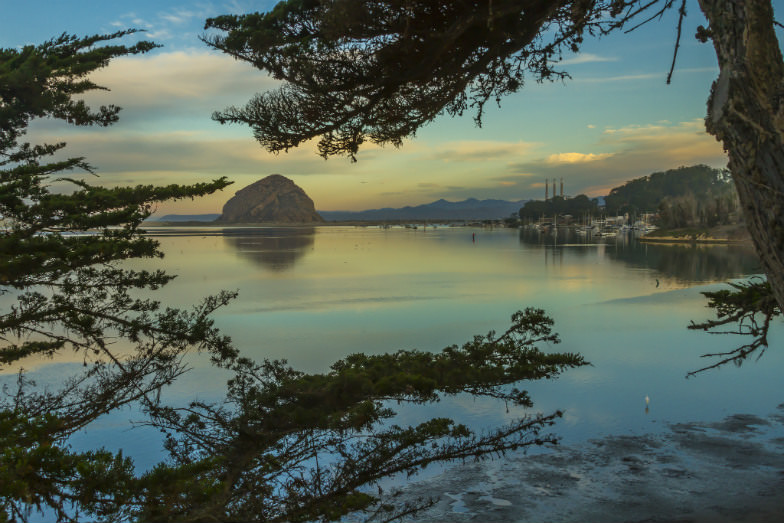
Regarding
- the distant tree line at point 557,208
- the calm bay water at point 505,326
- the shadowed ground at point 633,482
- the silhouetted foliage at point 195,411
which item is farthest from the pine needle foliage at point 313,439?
the distant tree line at point 557,208

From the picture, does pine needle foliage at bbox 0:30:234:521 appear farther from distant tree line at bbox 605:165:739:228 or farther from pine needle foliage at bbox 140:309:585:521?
distant tree line at bbox 605:165:739:228

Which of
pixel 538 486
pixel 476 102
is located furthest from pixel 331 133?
pixel 538 486

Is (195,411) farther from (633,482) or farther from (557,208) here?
(557,208)

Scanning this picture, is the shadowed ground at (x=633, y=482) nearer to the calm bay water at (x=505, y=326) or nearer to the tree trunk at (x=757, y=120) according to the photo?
the calm bay water at (x=505, y=326)

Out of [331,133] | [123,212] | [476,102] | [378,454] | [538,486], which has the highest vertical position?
[476,102]

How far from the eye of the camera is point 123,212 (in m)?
7.38

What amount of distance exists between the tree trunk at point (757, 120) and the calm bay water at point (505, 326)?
4.78 m

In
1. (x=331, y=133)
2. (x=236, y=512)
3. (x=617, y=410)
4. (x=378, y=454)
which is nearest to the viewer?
(x=236, y=512)

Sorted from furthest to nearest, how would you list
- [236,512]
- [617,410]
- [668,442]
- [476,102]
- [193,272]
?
[193,272], [617,410], [668,442], [476,102], [236,512]

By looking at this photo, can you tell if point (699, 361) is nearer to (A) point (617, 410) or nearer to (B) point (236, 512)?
(A) point (617, 410)

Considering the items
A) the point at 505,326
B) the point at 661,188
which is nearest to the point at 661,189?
the point at 661,188

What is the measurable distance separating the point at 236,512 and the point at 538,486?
137 inches

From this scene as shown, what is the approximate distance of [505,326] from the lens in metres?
14.8

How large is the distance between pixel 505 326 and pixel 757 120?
468 inches
